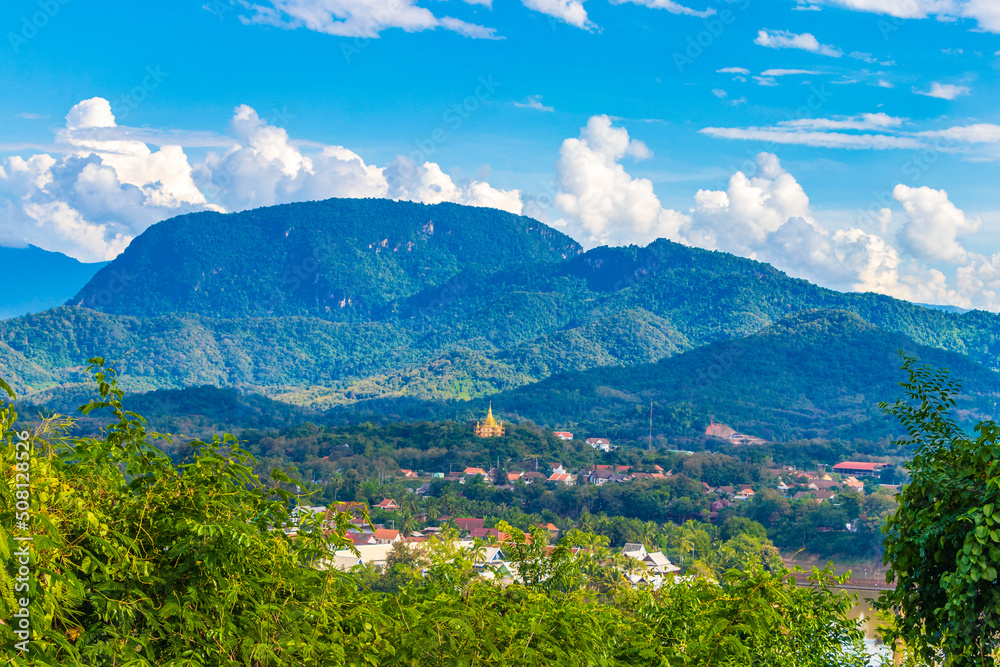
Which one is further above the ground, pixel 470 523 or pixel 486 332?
pixel 486 332

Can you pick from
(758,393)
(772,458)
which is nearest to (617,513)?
(772,458)

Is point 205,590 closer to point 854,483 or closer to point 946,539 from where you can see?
point 946,539

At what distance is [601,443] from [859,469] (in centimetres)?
2370

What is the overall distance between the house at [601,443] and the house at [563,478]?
44.2ft

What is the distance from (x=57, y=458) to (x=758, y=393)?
10878cm

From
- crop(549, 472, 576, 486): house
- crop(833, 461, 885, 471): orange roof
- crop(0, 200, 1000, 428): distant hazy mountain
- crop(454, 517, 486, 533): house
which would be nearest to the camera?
crop(454, 517, 486, 533): house

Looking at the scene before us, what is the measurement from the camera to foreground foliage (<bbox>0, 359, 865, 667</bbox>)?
221cm

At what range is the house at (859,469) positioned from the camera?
65.4 m

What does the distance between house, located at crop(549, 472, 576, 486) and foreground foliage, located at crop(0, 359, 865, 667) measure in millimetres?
55067

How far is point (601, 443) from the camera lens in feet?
269

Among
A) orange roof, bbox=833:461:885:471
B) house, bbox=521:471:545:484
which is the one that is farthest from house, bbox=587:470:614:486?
orange roof, bbox=833:461:885:471

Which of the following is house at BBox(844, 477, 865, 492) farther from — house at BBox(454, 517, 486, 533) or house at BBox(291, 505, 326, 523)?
house at BBox(291, 505, 326, 523)
